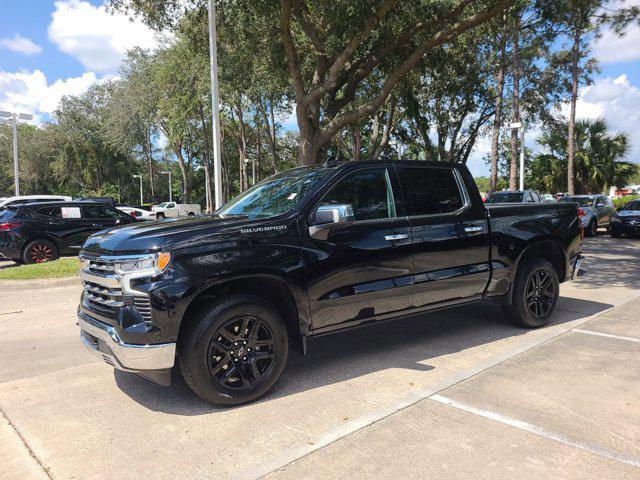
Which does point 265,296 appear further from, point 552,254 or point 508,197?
point 508,197

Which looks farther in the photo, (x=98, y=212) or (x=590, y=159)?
(x=590, y=159)

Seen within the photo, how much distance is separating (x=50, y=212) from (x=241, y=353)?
1031 centimetres

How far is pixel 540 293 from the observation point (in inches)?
234

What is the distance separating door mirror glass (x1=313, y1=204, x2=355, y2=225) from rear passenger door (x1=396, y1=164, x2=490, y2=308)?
3.08 ft

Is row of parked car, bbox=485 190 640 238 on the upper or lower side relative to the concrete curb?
upper

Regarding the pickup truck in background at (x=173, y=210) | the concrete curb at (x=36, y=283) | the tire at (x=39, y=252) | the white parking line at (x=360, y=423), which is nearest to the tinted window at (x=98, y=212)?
the tire at (x=39, y=252)

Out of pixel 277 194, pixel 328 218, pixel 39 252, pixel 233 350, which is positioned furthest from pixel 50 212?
pixel 328 218

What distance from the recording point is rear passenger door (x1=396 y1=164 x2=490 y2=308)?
4848 mm

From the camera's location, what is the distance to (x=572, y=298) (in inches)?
305

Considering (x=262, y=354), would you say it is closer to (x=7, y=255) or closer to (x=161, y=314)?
(x=161, y=314)

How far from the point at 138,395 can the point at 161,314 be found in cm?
109

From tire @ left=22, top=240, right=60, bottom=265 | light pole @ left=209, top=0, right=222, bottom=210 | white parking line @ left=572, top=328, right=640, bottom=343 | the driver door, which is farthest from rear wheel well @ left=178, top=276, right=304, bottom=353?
tire @ left=22, top=240, right=60, bottom=265

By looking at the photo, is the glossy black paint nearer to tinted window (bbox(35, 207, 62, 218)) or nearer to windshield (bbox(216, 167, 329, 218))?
windshield (bbox(216, 167, 329, 218))

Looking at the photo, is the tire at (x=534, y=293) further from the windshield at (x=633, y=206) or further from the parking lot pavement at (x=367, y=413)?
the windshield at (x=633, y=206)
